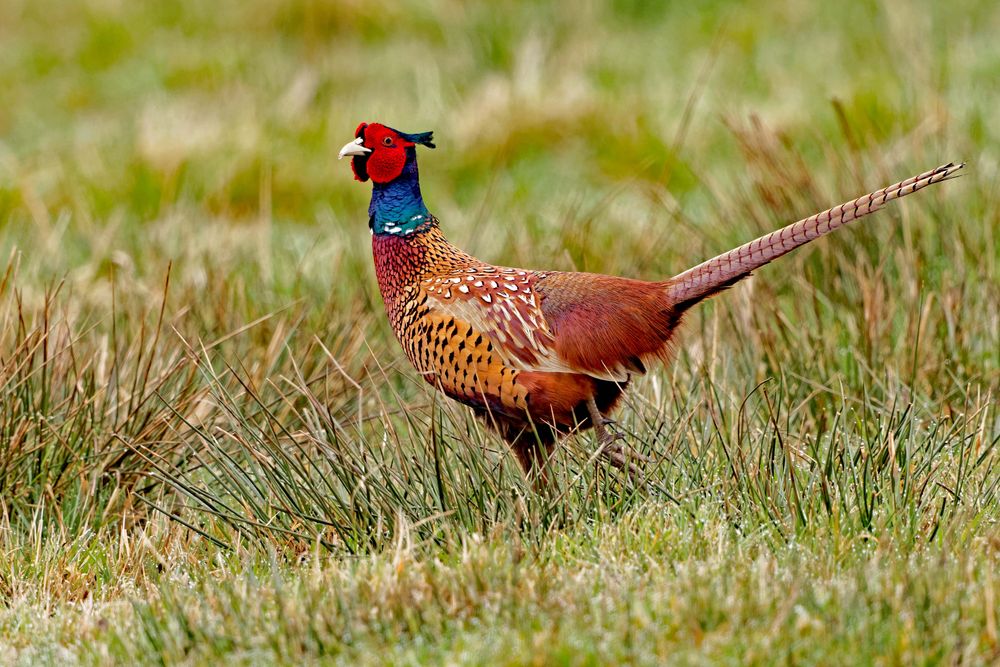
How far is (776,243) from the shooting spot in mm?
3523

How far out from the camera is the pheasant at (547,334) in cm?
360

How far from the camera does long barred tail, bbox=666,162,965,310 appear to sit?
3402mm

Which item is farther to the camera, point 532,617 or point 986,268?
point 986,268

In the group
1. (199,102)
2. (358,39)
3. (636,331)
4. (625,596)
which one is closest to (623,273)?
(636,331)

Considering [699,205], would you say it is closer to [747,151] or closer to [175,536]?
[747,151]

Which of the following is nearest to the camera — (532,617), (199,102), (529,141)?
(532,617)

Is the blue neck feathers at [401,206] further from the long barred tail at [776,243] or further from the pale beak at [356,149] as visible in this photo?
the long barred tail at [776,243]

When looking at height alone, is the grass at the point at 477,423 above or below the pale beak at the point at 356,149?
below

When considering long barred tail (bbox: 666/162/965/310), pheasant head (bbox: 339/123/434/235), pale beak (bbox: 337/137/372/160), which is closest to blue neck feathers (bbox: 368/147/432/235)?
pheasant head (bbox: 339/123/434/235)

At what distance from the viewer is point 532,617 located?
9.26 ft

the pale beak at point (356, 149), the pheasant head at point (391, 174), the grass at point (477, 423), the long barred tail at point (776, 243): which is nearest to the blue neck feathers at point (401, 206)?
the pheasant head at point (391, 174)

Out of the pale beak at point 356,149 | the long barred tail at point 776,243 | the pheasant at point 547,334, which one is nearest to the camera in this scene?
the long barred tail at point 776,243

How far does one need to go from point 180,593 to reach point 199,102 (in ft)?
22.1

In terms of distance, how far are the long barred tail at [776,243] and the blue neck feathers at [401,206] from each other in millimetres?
786
